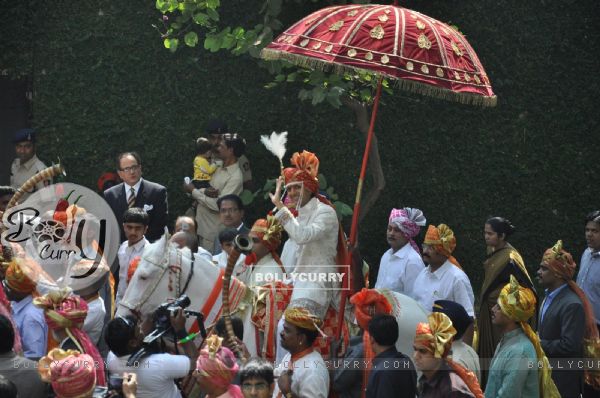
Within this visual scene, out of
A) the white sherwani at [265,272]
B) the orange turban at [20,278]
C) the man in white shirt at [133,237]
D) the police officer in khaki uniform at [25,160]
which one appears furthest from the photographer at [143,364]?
the police officer in khaki uniform at [25,160]

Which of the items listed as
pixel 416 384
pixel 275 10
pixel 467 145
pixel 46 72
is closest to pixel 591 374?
pixel 416 384

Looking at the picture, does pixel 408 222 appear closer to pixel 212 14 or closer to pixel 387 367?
pixel 387 367

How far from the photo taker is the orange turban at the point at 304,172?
9.10 metres

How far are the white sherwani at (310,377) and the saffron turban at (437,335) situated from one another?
0.81 meters

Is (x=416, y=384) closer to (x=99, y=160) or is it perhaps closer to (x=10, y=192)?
(x=10, y=192)

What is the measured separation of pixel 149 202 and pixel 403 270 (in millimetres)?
3000

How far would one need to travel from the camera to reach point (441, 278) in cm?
1008

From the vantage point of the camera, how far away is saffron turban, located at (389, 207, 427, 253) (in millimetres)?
10781

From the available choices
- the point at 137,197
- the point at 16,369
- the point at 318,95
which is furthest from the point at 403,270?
the point at 16,369

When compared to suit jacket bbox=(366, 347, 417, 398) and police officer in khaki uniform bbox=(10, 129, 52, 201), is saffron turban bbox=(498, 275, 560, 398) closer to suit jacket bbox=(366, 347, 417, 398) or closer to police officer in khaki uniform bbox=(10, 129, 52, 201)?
suit jacket bbox=(366, 347, 417, 398)

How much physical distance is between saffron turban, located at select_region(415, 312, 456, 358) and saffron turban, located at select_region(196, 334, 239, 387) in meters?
1.23

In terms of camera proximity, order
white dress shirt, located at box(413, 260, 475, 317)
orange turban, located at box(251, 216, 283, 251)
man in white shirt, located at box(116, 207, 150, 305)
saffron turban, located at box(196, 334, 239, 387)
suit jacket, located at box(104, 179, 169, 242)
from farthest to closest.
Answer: suit jacket, located at box(104, 179, 169, 242)
man in white shirt, located at box(116, 207, 150, 305)
white dress shirt, located at box(413, 260, 475, 317)
orange turban, located at box(251, 216, 283, 251)
saffron turban, located at box(196, 334, 239, 387)

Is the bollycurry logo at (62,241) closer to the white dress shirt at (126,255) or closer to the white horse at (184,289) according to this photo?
the white dress shirt at (126,255)

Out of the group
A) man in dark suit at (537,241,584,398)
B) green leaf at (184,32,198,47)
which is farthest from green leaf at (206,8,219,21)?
man in dark suit at (537,241,584,398)
